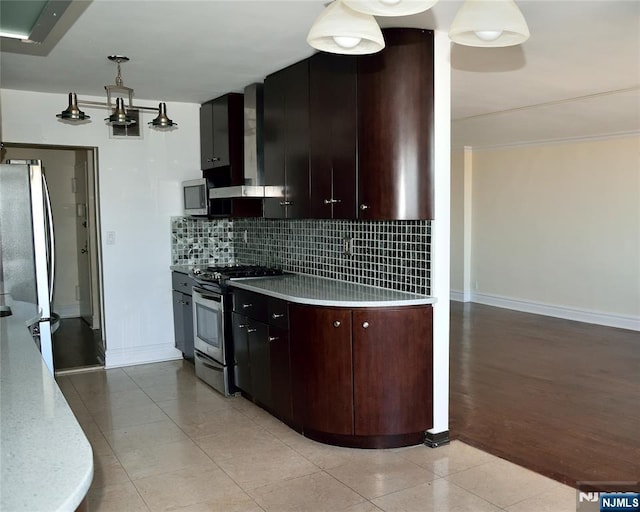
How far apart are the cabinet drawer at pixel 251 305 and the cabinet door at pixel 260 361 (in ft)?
0.17

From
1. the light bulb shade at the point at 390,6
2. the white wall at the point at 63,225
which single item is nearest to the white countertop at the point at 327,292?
the light bulb shade at the point at 390,6

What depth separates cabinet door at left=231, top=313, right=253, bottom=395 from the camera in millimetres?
4195

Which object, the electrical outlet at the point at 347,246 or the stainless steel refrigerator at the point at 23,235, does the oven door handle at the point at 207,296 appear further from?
the stainless steel refrigerator at the point at 23,235

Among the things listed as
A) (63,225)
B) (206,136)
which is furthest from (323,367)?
(63,225)

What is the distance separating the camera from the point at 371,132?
3.41 metres

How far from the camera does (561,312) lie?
7.53 metres

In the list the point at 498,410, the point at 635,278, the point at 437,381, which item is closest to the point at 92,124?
the point at 437,381

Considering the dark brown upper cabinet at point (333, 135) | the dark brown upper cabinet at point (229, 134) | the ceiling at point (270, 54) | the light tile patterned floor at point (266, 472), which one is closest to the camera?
the light tile patterned floor at point (266, 472)

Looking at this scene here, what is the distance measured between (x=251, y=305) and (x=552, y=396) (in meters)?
2.33

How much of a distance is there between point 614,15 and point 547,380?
114 inches

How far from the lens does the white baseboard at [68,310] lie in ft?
26.1

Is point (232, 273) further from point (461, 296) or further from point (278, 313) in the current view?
point (461, 296)

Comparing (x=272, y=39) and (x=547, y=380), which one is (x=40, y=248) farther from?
(x=547, y=380)

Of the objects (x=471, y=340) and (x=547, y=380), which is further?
(x=471, y=340)
